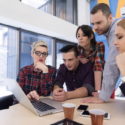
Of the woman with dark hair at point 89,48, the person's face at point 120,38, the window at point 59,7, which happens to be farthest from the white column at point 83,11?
the person's face at point 120,38

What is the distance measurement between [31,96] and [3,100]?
0.30 meters

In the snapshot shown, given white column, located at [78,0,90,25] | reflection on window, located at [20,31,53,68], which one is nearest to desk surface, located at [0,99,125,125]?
reflection on window, located at [20,31,53,68]

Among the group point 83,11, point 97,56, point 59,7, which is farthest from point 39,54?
point 83,11

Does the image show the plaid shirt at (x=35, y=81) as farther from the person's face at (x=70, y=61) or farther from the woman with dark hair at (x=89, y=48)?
the woman with dark hair at (x=89, y=48)

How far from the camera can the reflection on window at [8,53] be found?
3371 mm

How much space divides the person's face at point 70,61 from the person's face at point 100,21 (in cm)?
36

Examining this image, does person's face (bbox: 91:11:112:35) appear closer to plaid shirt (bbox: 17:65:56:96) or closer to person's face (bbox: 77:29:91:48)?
person's face (bbox: 77:29:91:48)

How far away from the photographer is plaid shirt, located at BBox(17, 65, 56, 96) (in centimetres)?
162

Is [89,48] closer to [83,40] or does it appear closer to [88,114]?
[83,40]

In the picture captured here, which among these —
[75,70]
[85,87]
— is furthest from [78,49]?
[85,87]

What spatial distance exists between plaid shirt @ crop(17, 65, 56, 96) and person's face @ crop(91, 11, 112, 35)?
591 mm

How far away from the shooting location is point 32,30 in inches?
142

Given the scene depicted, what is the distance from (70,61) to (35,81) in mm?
353

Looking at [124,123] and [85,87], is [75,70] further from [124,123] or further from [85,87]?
[124,123]
